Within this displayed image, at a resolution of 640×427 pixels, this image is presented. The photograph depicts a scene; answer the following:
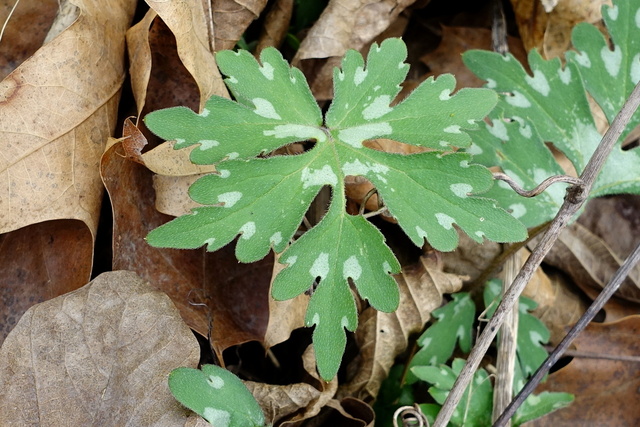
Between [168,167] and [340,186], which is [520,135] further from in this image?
[168,167]

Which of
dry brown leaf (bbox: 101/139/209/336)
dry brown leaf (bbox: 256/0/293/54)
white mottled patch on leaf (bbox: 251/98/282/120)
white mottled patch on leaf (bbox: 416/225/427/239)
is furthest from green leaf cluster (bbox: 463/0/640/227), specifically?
dry brown leaf (bbox: 101/139/209/336)

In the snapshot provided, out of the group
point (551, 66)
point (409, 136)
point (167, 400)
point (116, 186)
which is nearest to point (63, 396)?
point (167, 400)

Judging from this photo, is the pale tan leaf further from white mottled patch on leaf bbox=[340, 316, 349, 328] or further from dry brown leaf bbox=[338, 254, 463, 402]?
dry brown leaf bbox=[338, 254, 463, 402]

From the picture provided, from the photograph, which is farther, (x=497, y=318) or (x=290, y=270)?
(x=497, y=318)

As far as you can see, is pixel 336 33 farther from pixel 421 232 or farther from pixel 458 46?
pixel 421 232

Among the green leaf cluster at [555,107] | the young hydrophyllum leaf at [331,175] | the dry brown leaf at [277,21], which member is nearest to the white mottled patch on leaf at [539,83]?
the green leaf cluster at [555,107]
